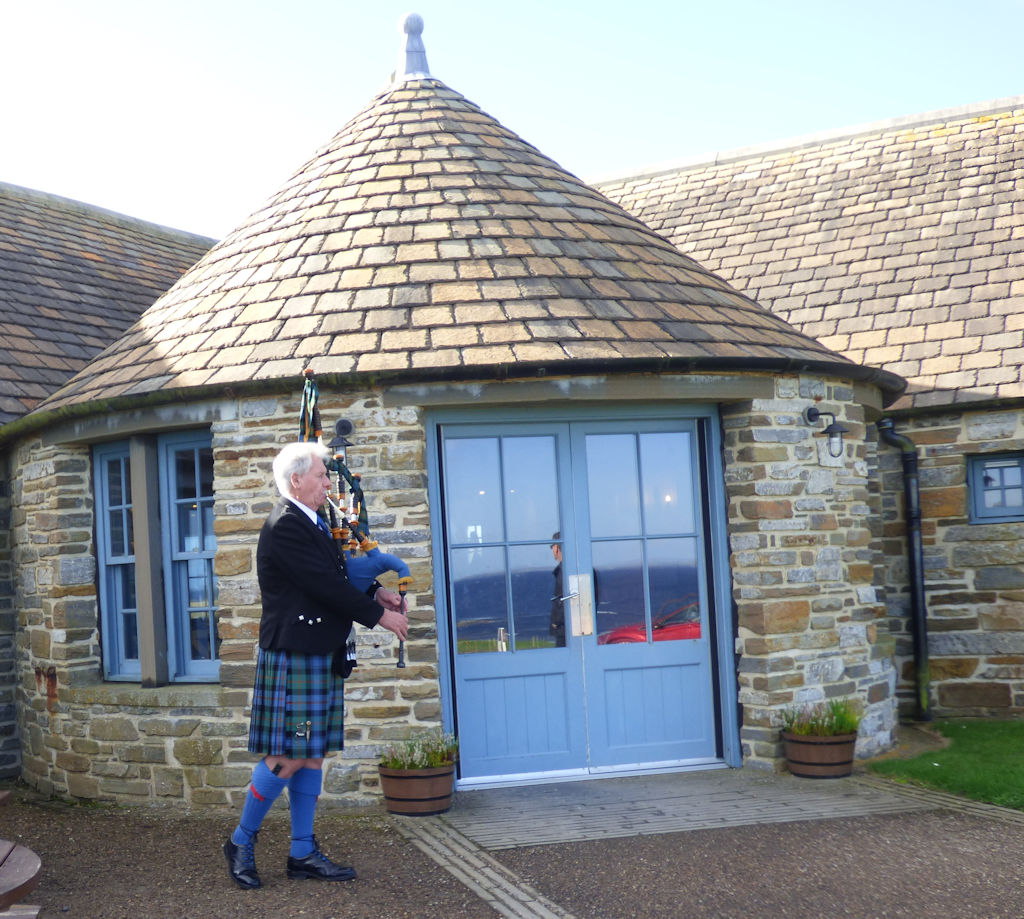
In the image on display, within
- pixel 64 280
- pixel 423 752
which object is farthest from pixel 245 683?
pixel 64 280

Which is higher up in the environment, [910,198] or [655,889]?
[910,198]

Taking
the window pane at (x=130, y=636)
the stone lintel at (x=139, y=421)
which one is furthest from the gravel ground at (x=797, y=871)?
the window pane at (x=130, y=636)

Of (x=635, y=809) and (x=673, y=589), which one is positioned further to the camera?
(x=673, y=589)

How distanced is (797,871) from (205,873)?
2702 mm

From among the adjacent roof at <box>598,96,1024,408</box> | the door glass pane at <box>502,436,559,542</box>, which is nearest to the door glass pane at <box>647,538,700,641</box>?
the door glass pane at <box>502,436,559,542</box>

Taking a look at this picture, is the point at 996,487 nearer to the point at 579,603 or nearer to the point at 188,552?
the point at 579,603

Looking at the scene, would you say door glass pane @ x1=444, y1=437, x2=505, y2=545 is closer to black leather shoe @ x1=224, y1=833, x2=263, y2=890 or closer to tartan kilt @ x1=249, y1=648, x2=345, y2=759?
tartan kilt @ x1=249, y1=648, x2=345, y2=759

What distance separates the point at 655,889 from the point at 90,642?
444 centimetres

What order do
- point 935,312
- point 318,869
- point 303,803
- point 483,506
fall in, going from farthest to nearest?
point 935,312, point 483,506, point 318,869, point 303,803

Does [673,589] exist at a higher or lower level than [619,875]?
higher

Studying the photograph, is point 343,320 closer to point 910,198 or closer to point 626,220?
point 626,220

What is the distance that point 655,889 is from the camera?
195 inches

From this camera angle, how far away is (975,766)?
23.5ft

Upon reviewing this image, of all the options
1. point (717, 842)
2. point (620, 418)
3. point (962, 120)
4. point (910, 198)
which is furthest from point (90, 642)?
point (962, 120)
